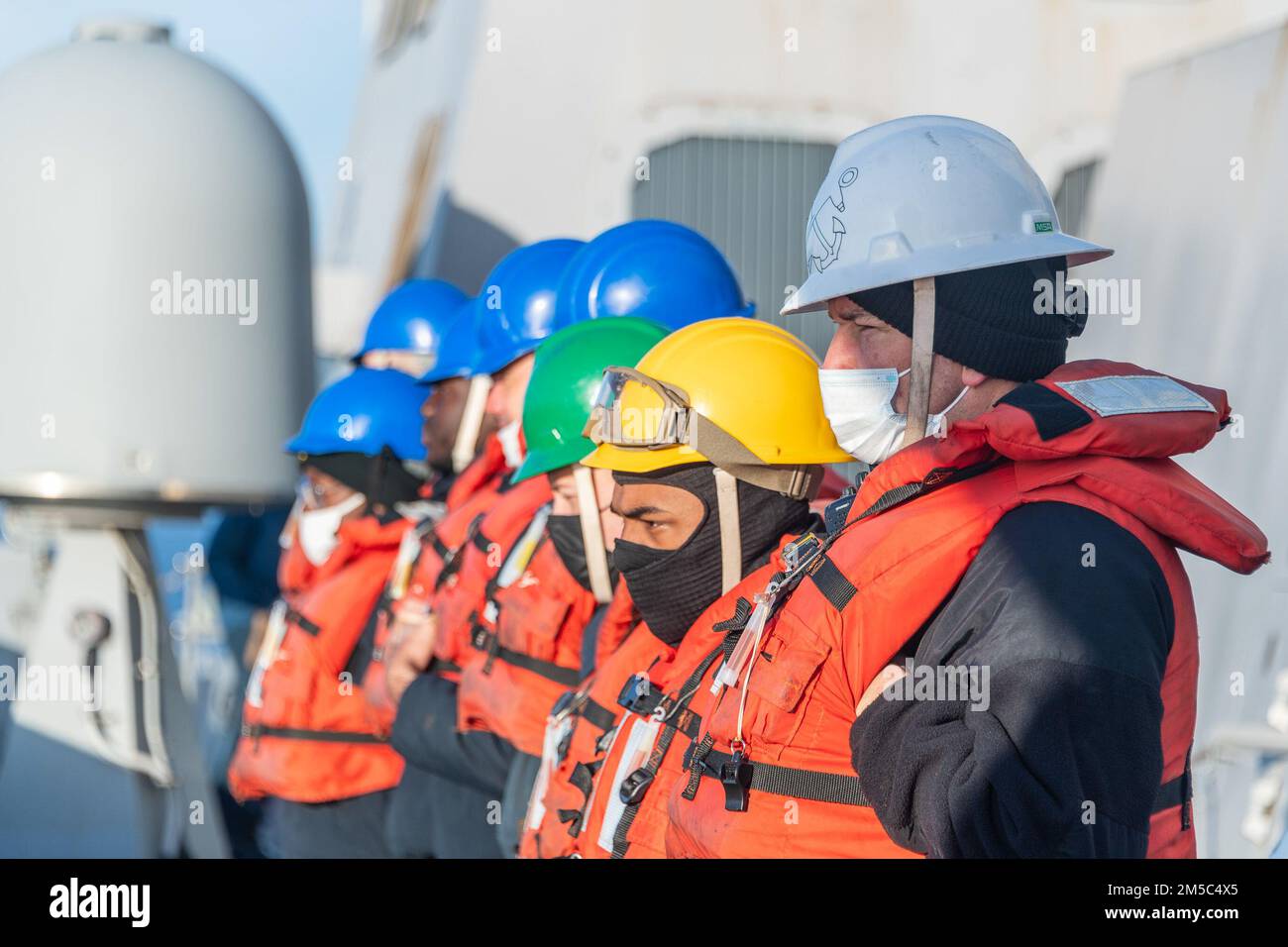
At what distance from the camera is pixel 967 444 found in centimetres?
199

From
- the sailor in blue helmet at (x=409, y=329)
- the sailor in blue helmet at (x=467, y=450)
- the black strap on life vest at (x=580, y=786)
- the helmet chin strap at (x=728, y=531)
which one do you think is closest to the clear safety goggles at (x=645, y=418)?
the helmet chin strap at (x=728, y=531)

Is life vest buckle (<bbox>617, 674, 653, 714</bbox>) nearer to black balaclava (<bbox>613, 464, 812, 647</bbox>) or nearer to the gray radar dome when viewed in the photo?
black balaclava (<bbox>613, 464, 812, 647</bbox>)

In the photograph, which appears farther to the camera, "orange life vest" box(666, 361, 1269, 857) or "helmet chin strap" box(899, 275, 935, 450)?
"helmet chin strap" box(899, 275, 935, 450)

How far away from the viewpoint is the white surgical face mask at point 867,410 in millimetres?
2289

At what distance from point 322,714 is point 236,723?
5.80 meters

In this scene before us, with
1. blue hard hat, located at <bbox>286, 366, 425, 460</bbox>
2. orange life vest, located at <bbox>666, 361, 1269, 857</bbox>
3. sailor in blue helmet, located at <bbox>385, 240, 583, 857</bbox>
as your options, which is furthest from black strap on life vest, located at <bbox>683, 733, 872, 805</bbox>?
blue hard hat, located at <bbox>286, 366, 425, 460</bbox>

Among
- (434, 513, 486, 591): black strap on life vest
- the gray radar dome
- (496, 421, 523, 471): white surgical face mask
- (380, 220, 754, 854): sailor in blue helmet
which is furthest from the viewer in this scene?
the gray radar dome

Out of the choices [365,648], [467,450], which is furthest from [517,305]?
[365,648]

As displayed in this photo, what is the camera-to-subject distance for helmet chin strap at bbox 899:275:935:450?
2240 millimetres

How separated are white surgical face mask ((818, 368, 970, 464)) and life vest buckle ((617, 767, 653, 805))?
0.75 m

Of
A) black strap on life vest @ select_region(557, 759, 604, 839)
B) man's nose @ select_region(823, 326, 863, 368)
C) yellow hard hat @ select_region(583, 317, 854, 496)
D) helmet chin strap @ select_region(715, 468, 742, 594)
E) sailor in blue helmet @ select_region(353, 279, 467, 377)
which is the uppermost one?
sailor in blue helmet @ select_region(353, 279, 467, 377)

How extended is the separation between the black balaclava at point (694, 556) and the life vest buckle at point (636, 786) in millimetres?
333

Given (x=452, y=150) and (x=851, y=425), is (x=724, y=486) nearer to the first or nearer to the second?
(x=851, y=425)
